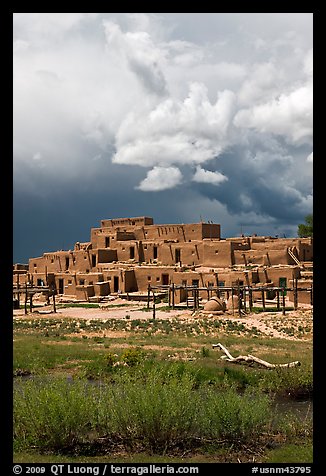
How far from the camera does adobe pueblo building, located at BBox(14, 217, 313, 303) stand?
3694 cm

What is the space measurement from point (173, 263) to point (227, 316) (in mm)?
16146

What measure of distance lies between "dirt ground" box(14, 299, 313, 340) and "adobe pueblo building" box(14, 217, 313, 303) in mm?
2469

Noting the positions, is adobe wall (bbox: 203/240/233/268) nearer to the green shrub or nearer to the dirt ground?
the dirt ground

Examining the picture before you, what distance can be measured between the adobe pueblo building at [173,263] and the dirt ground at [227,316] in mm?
2469

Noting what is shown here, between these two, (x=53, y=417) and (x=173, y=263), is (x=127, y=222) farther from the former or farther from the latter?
(x=53, y=417)

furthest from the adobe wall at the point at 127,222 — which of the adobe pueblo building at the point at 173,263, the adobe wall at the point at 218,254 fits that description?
the adobe wall at the point at 218,254

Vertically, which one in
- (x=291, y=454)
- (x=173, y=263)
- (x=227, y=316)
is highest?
(x=173, y=263)

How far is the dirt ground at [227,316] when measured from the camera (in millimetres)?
23438

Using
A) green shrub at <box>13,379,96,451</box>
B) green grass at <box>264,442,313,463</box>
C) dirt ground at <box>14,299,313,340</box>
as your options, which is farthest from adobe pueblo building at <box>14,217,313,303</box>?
green grass at <box>264,442,313,463</box>

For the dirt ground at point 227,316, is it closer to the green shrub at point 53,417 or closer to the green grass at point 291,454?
the green grass at point 291,454

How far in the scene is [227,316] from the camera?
29.4 meters

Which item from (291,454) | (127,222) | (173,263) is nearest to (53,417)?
(291,454)

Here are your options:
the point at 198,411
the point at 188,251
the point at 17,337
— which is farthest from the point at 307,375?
the point at 188,251
